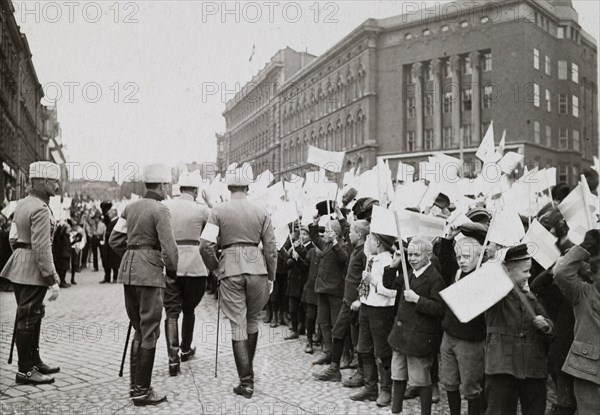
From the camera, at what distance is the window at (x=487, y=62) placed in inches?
1948

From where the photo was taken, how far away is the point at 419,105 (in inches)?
2143

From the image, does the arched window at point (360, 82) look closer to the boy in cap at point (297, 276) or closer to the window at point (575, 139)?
the window at point (575, 139)

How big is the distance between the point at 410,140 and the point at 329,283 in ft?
165

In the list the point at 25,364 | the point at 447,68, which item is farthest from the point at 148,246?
the point at 447,68

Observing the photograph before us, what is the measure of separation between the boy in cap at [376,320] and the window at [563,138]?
5078 centimetres

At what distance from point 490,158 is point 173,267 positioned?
5237 millimetres

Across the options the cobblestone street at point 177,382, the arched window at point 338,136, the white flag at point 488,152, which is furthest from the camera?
the arched window at point 338,136

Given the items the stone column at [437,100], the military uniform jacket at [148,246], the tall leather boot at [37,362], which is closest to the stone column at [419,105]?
the stone column at [437,100]

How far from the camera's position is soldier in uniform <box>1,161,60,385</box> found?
5.85 meters

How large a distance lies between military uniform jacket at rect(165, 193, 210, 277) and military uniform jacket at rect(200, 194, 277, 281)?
0.90 meters

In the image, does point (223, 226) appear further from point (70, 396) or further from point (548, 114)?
point (548, 114)

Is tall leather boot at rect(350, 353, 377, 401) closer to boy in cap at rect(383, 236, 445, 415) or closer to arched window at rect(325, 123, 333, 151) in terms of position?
boy in cap at rect(383, 236, 445, 415)

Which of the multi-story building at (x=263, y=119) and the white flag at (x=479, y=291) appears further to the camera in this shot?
the multi-story building at (x=263, y=119)

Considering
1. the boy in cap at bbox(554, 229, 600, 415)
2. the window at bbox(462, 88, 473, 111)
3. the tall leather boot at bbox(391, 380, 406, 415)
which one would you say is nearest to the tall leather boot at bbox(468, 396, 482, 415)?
the tall leather boot at bbox(391, 380, 406, 415)
